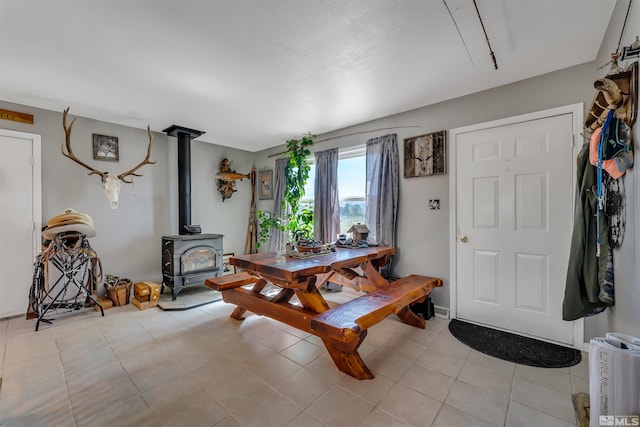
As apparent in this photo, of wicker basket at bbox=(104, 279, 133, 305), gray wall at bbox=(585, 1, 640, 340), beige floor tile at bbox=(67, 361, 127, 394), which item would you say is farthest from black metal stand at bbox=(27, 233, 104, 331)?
gray wall at bbox=(585, 1, 640, 340)

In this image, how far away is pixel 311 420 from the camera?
60.1 inches

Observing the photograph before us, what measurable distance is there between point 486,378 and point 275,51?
287 centimetres

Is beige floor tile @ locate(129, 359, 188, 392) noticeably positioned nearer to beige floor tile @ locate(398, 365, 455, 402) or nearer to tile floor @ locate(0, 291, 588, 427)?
tile floor @ locate(0, 291, 588, 427)

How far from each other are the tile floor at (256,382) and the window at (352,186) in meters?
1.72

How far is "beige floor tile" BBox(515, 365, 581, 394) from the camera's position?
1.81 m

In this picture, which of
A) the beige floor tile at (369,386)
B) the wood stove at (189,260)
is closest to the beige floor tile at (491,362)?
the beige floor tile at (369,386)

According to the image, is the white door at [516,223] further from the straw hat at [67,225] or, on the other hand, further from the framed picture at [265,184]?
the straw hat at [67,225]

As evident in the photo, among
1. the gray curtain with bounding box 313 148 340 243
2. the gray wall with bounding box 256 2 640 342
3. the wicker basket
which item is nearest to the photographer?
the gray wall with bounding box 256 2 640 342

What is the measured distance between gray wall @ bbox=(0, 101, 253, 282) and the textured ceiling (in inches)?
17.5

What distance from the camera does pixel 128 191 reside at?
3.82m

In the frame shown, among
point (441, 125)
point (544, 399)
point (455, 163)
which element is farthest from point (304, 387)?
point (441, 125)

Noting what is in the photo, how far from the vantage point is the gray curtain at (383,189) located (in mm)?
3322

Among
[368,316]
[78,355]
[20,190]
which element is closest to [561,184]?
[368,316]

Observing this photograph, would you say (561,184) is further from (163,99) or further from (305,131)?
(163,99)
